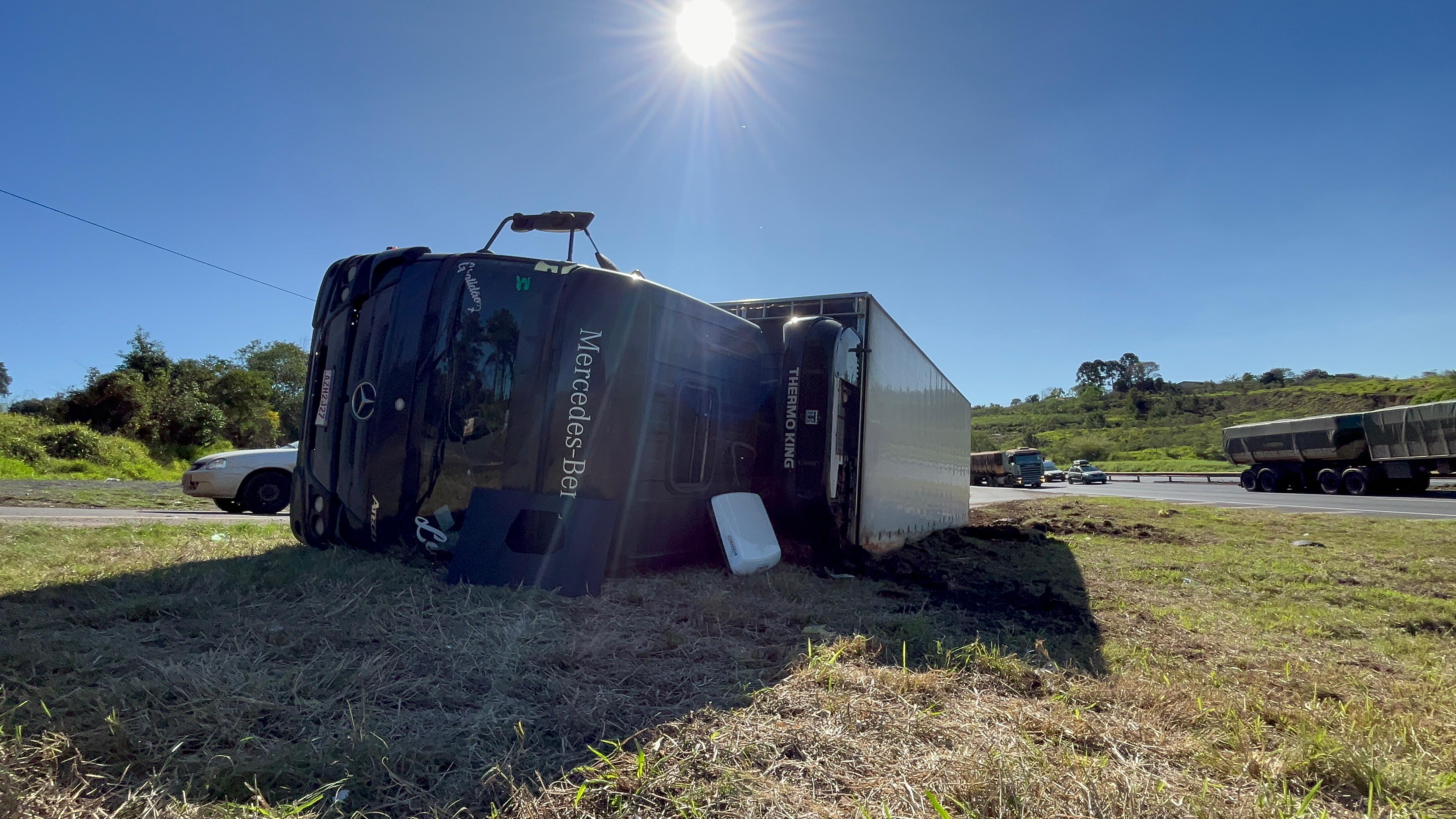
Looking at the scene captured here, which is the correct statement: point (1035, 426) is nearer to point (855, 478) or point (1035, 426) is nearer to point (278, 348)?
point (278, 348)

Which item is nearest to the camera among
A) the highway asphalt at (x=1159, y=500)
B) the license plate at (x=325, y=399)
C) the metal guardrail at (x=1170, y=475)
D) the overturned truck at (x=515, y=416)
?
the overturned truck at (x=515, y=416)

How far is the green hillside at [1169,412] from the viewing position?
68.7 meters

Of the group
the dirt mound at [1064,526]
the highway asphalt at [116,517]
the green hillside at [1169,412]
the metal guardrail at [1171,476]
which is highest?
the green hillside at [1169,412]

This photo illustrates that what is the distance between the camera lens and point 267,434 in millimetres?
32406

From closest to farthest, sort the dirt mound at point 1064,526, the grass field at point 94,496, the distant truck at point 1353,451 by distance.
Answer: the grass field at point 94,496 < the dirt mound at point 1064,526 < the distant truck at point 1353,451

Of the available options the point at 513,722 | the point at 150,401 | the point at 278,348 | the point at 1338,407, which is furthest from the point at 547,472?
the point at 1338,407

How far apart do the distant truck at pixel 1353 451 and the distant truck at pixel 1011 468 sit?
33.5ft

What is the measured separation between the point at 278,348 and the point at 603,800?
57143 mm

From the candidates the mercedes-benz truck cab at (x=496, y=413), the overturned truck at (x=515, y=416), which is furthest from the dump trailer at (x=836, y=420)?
the mercedes-benz truck cab at (x=496, y=413)

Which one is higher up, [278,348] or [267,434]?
[278,348]

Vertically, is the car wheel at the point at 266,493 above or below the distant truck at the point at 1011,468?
below

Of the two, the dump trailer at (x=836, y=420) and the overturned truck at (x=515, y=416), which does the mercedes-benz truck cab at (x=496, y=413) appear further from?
the dump trailer at (x=836, y=420)

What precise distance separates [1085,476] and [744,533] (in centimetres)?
4552

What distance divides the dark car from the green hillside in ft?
36.0
